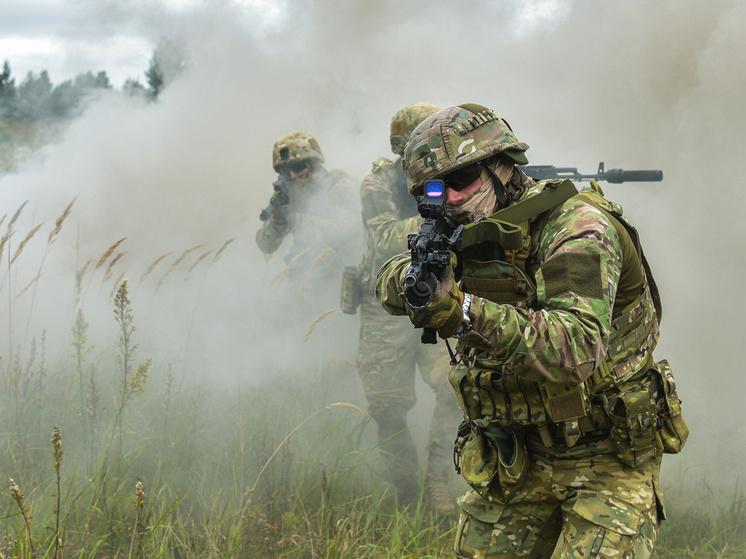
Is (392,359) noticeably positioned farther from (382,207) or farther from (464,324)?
(464,324)

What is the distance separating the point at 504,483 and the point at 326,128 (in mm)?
7971

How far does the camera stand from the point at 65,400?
14.1ft

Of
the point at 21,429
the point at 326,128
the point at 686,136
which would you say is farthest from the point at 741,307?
the point at 21,429

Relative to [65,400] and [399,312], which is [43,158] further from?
[399,312]

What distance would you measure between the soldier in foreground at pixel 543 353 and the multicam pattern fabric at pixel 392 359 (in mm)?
1973

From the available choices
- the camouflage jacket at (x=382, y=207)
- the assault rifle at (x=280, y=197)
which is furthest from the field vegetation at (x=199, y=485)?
the assault rifle at (x=280, y=197)

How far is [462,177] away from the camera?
7.09ft

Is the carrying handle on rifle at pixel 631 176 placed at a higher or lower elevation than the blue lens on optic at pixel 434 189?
higher

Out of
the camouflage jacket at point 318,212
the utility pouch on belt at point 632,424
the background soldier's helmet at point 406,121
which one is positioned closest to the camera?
the utility pouch on belt at point 632,424

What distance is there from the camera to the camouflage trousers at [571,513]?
192cm

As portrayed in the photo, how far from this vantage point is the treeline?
1155cm

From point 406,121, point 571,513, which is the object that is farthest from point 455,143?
point 406,121

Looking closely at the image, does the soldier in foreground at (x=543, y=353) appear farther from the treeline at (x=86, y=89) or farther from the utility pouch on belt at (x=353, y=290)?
the treeline at (x=86, y=89)

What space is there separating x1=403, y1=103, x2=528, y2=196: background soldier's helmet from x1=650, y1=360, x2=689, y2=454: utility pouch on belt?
737 mm
